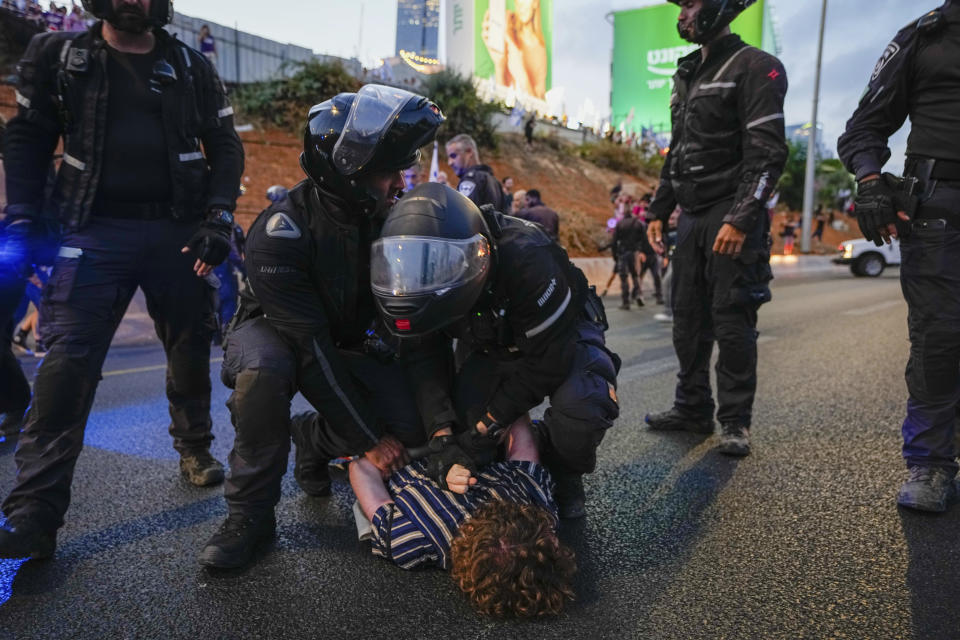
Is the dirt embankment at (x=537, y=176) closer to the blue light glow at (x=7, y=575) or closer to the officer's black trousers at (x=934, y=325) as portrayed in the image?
the blue light glow at (x=7, y=575)

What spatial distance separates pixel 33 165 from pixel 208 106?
0.70 meters

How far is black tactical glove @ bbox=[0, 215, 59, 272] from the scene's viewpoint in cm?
257

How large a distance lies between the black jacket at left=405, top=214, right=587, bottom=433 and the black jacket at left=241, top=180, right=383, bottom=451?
0.34 m

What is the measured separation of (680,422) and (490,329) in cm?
179

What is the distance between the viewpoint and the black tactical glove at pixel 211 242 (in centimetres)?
276

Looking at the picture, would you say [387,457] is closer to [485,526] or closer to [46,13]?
[485,526]

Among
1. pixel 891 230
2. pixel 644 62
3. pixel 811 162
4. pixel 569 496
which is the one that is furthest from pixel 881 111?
pixel 644 62

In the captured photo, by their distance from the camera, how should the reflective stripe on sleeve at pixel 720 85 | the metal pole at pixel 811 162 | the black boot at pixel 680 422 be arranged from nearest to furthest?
the reflective stripe on sleeve at pixel 720 85, the black boot at pixel 680 422, the metal pole at pixel 811 162

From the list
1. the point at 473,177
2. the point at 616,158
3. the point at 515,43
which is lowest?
the point at 473,177

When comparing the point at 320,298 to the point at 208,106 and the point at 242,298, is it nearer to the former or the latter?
the point at 242,298

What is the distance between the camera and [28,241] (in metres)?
2.60

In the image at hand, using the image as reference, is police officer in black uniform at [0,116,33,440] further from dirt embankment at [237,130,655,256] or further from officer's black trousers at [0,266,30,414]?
dirt embankment at [237,130,655,256]

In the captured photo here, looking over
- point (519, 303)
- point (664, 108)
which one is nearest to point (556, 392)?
point (519, 303)

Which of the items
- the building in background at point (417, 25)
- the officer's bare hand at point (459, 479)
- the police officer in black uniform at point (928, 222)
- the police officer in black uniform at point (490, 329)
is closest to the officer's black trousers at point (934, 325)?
the police officer in black uniform at point (928, 222)
